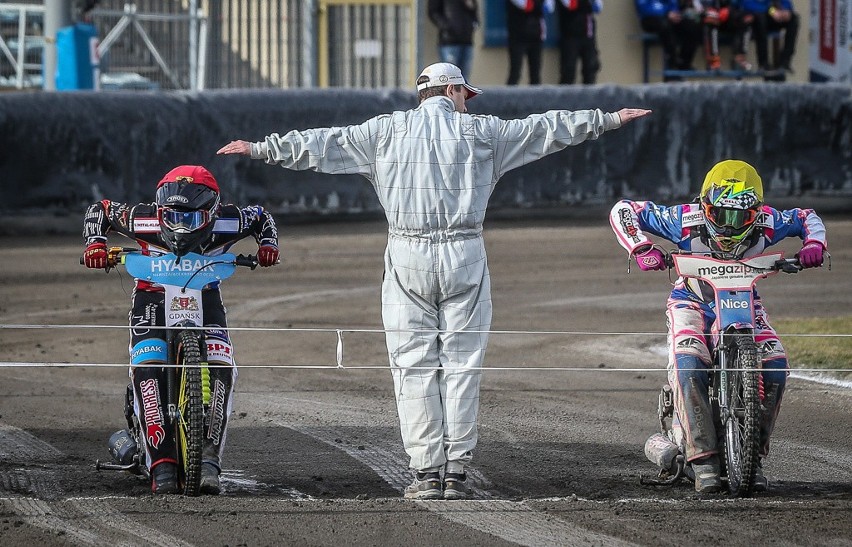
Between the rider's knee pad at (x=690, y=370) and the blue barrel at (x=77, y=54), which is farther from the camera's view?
the blue barrel at (x=77, y=54)

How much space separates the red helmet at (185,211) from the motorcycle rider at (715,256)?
207 centimetres

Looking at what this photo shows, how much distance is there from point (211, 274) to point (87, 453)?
1.73 meters

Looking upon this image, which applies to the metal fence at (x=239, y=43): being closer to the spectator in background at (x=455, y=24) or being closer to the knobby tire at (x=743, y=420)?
the spectator in background at (x=455, y=24)

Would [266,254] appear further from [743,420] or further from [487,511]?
[743,420]

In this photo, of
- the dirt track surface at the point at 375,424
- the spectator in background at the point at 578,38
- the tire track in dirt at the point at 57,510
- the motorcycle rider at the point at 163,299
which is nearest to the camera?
the tire track in dirt at the point at 57,510

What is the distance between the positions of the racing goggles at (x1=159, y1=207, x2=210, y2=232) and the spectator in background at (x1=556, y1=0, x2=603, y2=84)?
14069mm

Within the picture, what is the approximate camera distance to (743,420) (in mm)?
6719

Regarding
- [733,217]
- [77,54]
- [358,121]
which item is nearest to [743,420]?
[733,217]

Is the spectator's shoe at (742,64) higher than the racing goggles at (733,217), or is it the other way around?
the spectator's shoe at (742,64)

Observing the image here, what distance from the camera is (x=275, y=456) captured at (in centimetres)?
793

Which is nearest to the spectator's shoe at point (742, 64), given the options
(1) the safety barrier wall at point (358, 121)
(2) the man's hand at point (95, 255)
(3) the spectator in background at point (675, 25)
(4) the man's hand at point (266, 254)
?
(3) the spectator in background at point (675, 25)

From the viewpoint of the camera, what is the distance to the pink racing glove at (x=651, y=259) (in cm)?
695

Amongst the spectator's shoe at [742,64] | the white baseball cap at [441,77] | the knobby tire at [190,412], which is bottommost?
the knobby tire at [190,412]

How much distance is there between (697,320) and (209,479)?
2.54m
